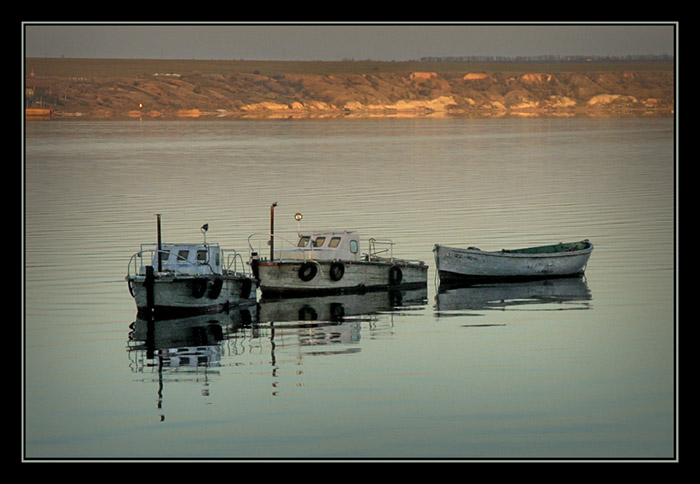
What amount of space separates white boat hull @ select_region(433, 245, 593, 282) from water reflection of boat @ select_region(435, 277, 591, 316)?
2.17ft

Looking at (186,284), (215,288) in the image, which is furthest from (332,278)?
(186,284)

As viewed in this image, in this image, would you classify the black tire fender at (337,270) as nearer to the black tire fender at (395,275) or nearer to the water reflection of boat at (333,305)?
the water reflection of boat at (333,305)

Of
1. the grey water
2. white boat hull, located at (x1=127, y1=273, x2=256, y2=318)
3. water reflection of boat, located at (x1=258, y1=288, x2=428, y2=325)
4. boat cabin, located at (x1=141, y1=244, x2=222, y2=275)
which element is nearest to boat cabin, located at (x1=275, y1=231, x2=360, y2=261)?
water reflection of boat, located at (x1=258, y1=288, x2=428, y2=325)

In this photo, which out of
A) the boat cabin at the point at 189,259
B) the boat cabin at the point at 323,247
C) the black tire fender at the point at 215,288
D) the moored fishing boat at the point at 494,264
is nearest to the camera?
the black tire fender at the point at 215,288

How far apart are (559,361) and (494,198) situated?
246 ft

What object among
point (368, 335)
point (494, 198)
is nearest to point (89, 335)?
point (368, 335)

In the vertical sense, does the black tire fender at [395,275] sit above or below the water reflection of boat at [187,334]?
above

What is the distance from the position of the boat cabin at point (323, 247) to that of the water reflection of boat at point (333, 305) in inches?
84.3

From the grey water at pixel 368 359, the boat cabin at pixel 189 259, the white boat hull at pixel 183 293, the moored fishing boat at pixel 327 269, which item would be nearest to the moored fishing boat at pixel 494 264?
the grey water at pixel 368 359

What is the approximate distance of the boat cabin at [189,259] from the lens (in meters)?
55.8

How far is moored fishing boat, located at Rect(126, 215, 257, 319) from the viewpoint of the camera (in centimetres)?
5369

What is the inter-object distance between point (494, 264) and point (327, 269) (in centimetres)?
967

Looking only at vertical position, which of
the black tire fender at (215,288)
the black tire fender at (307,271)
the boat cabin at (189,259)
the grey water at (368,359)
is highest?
the boat cabin at (189,259)
